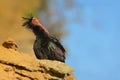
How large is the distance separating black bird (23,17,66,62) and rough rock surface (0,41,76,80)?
24.2 inches

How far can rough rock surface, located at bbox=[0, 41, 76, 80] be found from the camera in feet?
24.7

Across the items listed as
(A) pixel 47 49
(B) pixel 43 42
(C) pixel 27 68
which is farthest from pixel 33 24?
(C) pixel 27 68

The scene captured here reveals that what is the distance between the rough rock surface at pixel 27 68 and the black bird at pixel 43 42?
62 centimetres

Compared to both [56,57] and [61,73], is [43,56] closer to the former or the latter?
[56,57]

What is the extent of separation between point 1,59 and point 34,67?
579 millimetres

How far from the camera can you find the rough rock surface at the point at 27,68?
754 cm

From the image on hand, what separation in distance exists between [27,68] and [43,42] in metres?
1.32

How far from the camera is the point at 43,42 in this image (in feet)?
29.4

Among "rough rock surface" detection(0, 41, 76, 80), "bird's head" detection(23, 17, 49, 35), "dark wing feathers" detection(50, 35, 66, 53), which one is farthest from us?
"dark wing feathers" detection(50, 35, 66, 53)

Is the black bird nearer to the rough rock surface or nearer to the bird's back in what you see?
the bird's back

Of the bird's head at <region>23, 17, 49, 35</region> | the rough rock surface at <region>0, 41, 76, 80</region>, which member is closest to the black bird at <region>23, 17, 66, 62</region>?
the bird's head at <region>23, 17, 49, 35</region>

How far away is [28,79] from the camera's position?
25.1ft

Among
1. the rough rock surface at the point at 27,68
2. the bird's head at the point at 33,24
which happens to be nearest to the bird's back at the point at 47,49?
the bird's head at the point at 33,24

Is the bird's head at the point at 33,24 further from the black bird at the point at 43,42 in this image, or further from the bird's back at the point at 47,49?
the bird's back at the point at 47,49
